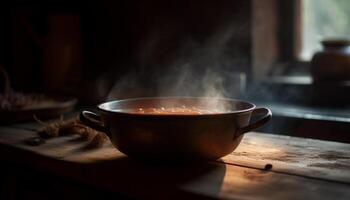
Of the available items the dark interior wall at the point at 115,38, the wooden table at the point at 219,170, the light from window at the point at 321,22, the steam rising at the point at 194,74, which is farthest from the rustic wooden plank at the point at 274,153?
the light from window at the point at 321,22

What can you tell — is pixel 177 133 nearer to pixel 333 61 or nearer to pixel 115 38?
pixel 333 61

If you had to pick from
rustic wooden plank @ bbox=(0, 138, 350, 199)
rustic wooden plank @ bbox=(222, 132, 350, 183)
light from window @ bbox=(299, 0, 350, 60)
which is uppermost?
light from window @ bbox=(299, 0, 350, 60)

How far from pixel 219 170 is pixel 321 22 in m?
1.20

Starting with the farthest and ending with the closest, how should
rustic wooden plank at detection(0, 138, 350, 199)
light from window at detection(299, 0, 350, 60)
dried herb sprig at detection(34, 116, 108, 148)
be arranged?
light from window at detection(299, 0, 350, 60) → dried herb sprig at detection(34, 116, 108, 148) → rustic wooden plank at detection(0, 138, 350, 199)

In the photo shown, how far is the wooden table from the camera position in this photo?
0.78 m

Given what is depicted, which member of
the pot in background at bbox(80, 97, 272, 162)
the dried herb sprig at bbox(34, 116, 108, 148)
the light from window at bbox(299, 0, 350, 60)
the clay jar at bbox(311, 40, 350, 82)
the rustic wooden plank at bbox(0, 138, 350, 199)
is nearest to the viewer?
the rustic wooden plank at bbox(0, 138, 350, 199)

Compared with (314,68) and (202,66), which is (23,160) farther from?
(314,68)

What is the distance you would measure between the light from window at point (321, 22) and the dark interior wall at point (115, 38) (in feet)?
0.93

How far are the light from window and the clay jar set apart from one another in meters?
0.14

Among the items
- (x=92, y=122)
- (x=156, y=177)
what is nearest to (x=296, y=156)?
(x=156, y=177)

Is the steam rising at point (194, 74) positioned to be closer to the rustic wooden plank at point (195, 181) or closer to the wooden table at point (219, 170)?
the wooden table at point (219, 170)

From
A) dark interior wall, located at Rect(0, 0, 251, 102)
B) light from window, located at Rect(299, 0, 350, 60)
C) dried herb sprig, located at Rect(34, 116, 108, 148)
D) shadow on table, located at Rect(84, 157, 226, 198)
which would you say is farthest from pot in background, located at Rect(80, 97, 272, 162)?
light from window, located at Rect(299, 0, 350, 60)

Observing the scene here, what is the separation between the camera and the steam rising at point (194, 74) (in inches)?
67.6

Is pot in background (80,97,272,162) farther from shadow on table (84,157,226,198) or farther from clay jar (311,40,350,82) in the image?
clay jar (311,40,350,82)
